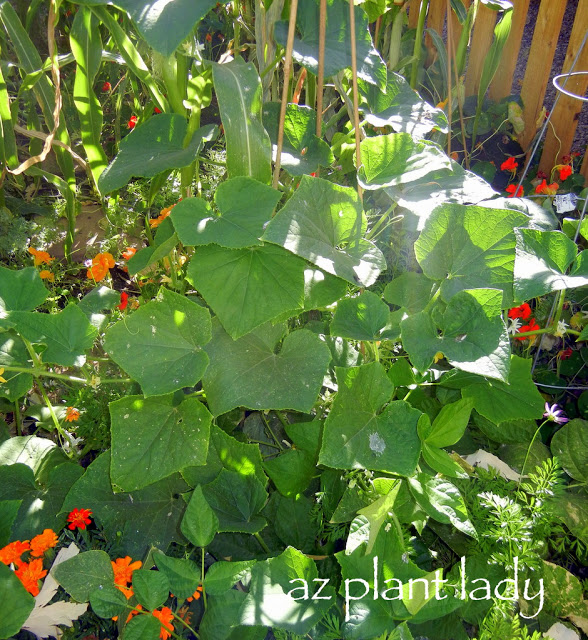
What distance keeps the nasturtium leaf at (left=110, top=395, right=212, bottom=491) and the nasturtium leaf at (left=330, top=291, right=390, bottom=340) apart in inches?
10.5

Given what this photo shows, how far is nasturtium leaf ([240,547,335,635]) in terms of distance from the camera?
0.77m

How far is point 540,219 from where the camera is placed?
1.07 meters

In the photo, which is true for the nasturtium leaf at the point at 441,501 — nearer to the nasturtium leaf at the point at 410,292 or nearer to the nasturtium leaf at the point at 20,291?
the nasturtium leaf at the point at 410,292

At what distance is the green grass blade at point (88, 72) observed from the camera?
1483 mm

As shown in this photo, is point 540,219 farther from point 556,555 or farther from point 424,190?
point 556,555

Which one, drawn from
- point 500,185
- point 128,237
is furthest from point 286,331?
point 500,185

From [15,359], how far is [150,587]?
52 cm

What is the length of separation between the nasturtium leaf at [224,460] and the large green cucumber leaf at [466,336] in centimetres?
35

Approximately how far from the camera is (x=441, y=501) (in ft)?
2.91

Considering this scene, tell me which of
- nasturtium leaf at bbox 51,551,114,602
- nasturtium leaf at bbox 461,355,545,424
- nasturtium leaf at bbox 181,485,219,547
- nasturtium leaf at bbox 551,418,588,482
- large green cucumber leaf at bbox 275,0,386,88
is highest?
large green cucumber leaf at bbox 275,0,386,88

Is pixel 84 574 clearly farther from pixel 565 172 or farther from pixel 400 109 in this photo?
pixel 565 172

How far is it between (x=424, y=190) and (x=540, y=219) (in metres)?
0.22

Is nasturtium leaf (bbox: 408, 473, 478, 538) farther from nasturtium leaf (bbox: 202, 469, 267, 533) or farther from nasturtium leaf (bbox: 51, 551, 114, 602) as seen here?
nasturtium leaf (bbox: 51, 551, 114, 602)

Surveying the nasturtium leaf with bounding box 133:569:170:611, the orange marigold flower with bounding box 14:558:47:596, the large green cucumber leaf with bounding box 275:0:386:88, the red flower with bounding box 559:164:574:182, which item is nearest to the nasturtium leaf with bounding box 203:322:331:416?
the nasturtium leaf with bounding box 133:569:170:611
